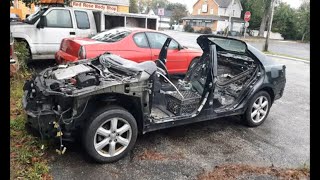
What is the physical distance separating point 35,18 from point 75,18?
1203 mm

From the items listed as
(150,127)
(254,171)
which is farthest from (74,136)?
(254,171)

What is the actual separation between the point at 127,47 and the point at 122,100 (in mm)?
3411

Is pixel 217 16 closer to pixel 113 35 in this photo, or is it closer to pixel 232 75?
pixel 113 35

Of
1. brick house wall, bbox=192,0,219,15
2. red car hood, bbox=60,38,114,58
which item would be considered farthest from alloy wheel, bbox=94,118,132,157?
brick house wall, bbox=192,0,219,15

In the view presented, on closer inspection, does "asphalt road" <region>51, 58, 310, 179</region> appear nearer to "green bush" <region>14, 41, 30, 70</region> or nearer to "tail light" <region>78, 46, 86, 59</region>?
→ "tail light" <region>78, 46, 86, 59</region>

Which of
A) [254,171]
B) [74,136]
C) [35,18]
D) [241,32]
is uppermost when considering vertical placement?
[241,32]

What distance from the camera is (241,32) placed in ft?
178

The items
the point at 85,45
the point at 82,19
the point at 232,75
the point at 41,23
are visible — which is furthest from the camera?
the point at 82,19

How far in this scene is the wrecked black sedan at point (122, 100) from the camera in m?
3.39

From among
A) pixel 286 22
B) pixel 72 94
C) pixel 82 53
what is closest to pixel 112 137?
pixel 72 94

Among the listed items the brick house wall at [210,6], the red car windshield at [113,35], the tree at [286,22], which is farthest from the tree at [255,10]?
the red car windshield at [113,35]

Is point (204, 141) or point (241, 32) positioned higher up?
point (241, 32)

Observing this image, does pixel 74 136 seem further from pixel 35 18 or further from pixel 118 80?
pixel 35 18

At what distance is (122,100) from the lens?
373 cm
